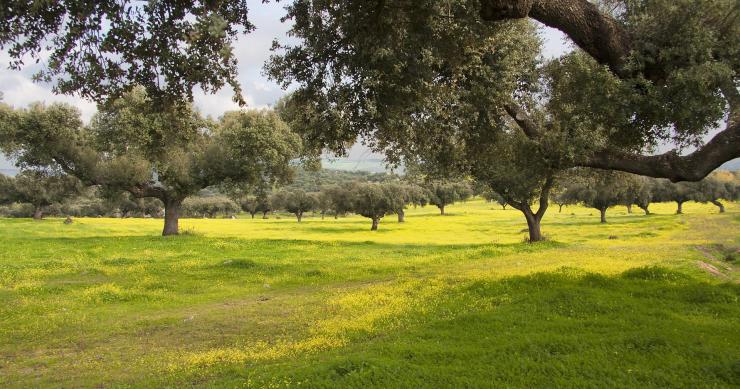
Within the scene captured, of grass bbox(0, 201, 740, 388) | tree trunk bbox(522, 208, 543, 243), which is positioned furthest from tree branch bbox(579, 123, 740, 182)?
tree trunk bbox(522, 208, 543, 243)

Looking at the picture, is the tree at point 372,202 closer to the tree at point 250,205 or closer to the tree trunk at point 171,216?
the tree trunk at point 171,216

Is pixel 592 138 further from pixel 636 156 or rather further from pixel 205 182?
pixel 205 182

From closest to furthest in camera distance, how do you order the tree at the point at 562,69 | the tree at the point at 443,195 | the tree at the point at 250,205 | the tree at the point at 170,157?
the tree at the point at 562,69, the tree at the point at 170,157, the tree at the point at 443,195, the tree at the point at 250,205

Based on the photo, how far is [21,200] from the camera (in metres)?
70.6

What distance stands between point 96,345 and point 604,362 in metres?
9.62

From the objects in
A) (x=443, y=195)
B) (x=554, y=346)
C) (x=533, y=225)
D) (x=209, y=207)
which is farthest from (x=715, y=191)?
(x=209, y=207)

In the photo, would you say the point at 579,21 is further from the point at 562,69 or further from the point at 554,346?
the point at 562,69

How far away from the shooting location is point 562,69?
16.4 m

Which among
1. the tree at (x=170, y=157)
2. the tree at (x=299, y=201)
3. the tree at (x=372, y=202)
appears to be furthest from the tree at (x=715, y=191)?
the tree at (x=170, y=157)

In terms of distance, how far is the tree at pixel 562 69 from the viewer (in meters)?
10.3

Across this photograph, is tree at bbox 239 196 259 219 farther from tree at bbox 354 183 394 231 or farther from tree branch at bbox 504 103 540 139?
tree branch at bbox 504 103 540 139

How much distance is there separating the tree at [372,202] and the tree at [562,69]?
4475 centimetres

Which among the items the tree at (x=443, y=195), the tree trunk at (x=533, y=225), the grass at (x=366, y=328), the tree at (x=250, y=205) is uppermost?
the tree at (x=443, y=195)

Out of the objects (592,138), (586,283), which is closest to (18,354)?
(586,283)
